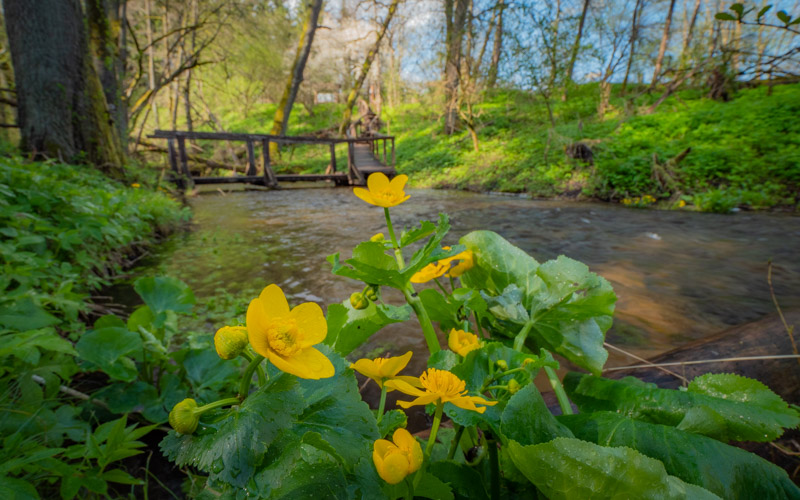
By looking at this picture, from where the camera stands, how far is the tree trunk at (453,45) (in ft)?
41.0

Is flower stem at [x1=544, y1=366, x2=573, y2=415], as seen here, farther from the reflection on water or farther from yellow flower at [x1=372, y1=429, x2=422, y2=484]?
the reflection on water

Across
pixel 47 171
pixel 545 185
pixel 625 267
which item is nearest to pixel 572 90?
pixel 545 185

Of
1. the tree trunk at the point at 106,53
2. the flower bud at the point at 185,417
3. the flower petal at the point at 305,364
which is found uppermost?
the tree trunk at the point at 106,53

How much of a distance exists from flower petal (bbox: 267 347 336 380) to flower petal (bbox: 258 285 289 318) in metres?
0.06

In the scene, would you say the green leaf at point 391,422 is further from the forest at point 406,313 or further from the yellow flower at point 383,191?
the yellow flower at point 383,191

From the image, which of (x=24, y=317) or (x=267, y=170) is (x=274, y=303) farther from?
(x=267, y=170)

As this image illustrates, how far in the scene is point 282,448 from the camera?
0.46 metres

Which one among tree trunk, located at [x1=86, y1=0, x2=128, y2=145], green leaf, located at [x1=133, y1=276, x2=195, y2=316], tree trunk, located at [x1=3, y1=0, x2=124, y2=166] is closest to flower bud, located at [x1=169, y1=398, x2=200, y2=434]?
green leaf, located at [x1=133, y1=276, x2=195, y2=316]

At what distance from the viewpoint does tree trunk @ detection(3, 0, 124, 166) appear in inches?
167

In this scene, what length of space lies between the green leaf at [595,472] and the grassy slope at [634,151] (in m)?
7.78

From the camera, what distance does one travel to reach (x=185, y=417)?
42cm

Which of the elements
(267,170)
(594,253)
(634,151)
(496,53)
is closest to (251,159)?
(267,170)

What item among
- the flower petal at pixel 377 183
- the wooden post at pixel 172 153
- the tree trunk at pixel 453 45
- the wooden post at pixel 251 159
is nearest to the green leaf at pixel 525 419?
the flower petal at pixel 377 183

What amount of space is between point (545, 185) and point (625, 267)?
5694 mm
